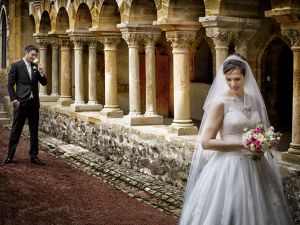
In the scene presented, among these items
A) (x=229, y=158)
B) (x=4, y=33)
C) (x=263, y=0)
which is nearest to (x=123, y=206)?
(x=229, y=158)

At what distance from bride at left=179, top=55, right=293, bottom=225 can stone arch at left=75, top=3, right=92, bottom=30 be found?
8755 mm

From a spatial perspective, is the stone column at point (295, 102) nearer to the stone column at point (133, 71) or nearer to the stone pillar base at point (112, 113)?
the stone column at point (133, 71)

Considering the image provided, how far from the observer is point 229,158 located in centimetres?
441

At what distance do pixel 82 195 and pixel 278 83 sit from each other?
5.89 m

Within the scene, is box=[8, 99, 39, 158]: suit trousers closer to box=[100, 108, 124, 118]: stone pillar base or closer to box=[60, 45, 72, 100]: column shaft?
box=[100, 108, 124, 118]: stone pillar base

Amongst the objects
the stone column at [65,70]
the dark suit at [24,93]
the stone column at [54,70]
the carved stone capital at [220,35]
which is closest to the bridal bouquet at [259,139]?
the carved stone capital at [220,35]

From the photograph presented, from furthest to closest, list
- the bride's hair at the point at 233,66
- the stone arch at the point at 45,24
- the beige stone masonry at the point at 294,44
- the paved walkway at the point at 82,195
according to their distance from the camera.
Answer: the stone arch at the point at 45,24 → the paved walkway at the point at 82,195 → the beige stone masonry at the point at 294,44 → the bride's hair at the point at 233,66

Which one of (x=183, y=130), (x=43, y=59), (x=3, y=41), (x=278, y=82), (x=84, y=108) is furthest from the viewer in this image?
(x=3, y=41)

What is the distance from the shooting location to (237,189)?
4.33 meters

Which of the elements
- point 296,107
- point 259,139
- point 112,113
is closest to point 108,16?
point 112,113

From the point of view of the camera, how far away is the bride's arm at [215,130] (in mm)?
4309

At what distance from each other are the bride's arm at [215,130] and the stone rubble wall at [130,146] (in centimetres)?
326

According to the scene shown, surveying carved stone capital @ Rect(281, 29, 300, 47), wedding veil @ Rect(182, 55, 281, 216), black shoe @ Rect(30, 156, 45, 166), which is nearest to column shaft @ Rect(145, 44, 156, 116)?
black shoe @ Rect(30, 156, 45, 166)

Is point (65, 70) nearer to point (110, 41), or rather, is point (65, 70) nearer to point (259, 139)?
point (110, 41)
